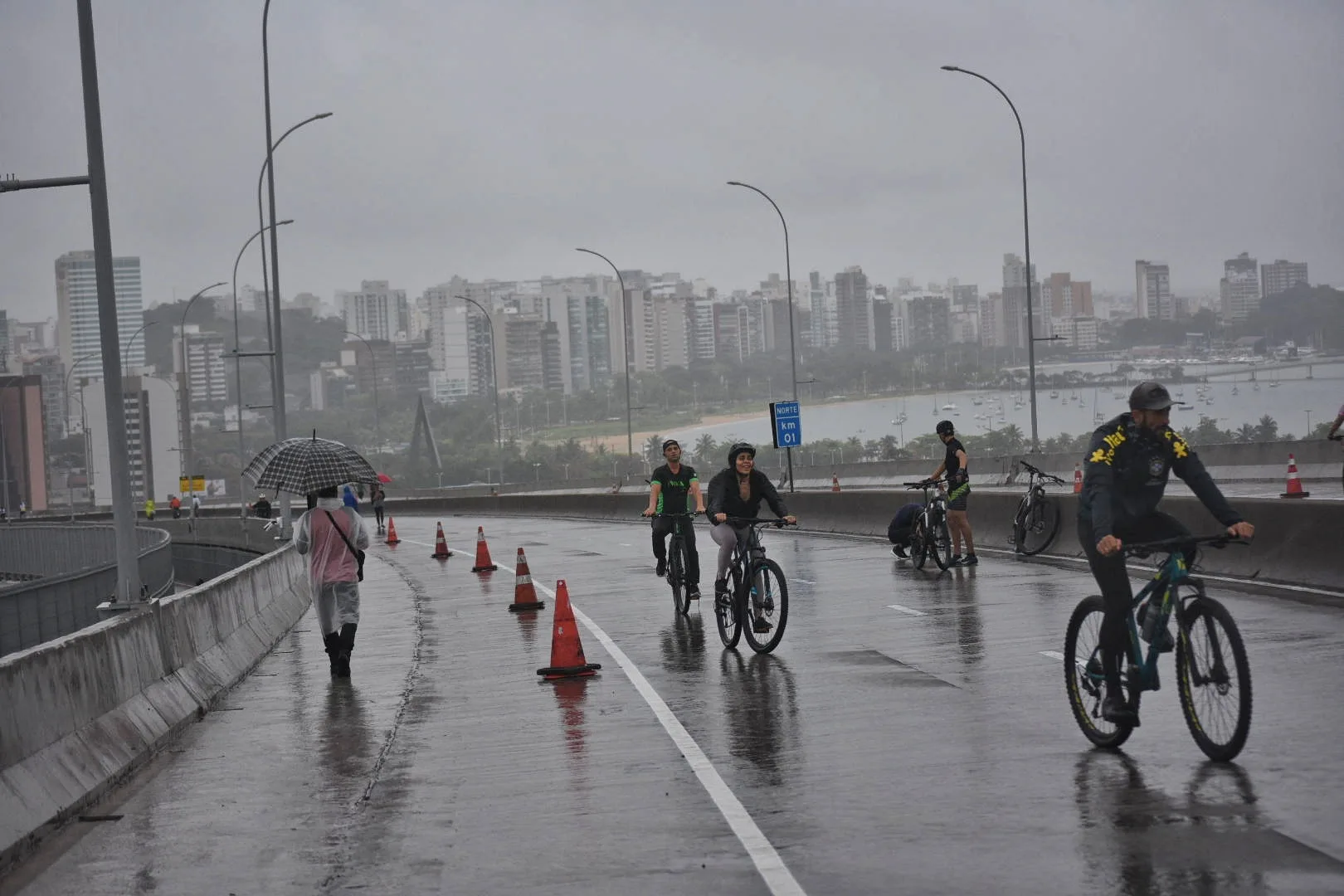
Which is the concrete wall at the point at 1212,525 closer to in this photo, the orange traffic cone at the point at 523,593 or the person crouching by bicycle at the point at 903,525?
the person crouching by bicycle at the point at 903,525

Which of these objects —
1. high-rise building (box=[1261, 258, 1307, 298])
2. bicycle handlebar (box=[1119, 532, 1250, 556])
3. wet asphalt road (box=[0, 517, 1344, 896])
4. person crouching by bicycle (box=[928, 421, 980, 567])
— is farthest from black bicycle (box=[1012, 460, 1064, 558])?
high-rise building (box=[1261, 258, 1307, 298])

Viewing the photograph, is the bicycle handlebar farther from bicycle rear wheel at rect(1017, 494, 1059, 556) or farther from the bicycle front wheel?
bicycle rear wheel at rect(1017, 494, 1059, 556)

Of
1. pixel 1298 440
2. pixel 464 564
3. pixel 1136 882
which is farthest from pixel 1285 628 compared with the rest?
pixel 1298 440

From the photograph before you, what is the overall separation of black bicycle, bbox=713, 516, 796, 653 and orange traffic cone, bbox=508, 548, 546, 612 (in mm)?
6317

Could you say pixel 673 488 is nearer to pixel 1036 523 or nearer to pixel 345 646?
pixel 345 646

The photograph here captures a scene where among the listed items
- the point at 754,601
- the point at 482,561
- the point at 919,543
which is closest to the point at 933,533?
the point at 919,543

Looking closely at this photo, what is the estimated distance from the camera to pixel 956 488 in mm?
23359

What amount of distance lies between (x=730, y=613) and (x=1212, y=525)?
20.3 ft

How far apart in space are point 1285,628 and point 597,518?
144 ft

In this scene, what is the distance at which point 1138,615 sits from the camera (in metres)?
9.38

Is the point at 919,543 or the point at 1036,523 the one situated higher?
the point at 1036,523

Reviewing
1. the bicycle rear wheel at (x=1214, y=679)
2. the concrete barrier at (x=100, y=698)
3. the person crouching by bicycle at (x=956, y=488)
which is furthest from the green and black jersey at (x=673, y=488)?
the bicycle rear wheel at (x=1214, y=679)

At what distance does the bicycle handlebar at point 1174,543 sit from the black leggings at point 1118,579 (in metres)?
0.05

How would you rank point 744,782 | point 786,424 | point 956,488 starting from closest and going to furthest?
point 744,782 < point 956,488 < point 786,424
